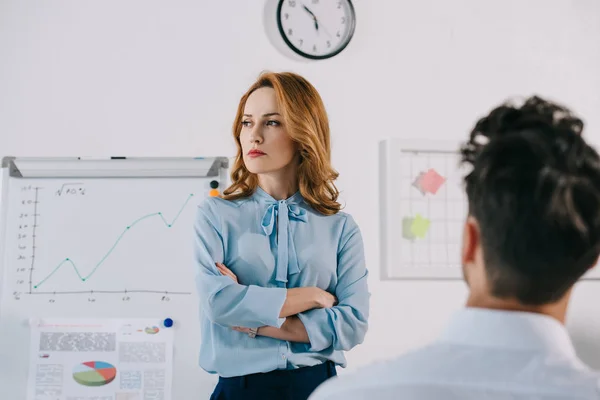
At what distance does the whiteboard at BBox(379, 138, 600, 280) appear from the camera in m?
2.39

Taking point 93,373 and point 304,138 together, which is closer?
point 304,138

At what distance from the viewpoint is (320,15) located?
7.95 ft

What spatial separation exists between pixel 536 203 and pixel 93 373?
1.82 m

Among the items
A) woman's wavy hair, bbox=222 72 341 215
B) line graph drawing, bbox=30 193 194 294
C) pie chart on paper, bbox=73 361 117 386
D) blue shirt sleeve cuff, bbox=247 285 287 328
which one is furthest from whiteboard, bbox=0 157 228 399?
blue shirt sleeve cuff, bbox=247 285 287 328

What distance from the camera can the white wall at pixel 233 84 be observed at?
91.0 inches

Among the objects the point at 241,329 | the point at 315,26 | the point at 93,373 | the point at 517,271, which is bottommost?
the point at 93,373

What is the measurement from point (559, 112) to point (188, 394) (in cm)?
175

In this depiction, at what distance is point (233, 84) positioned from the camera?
7.73 ft

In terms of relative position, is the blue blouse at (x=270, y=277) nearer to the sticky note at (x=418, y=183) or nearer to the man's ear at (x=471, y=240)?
the sticky note at (x=418, y=183)

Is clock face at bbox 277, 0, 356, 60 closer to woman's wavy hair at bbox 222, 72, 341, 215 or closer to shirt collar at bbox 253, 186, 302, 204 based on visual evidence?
woman's wavy hair at bbox 222, 72, 341, 215

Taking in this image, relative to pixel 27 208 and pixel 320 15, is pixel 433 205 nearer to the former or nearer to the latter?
pixel 320 15

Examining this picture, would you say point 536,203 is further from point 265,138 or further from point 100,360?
point 100,360

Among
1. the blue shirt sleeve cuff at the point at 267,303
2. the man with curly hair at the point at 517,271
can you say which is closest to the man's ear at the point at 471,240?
the man with curly hair at the point at 517,271

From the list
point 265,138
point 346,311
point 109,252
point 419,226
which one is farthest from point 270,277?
point 419,226
